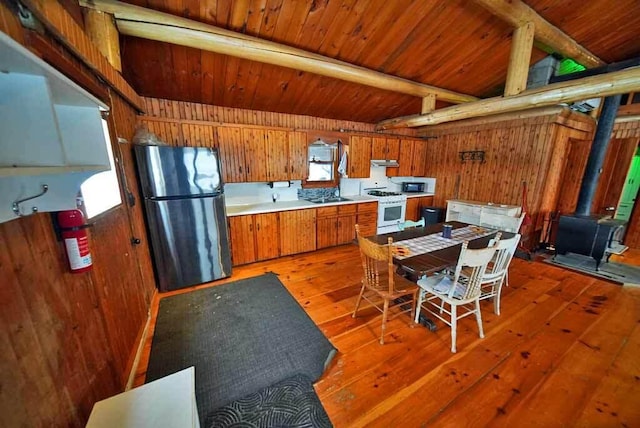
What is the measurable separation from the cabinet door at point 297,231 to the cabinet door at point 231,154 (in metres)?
0.93

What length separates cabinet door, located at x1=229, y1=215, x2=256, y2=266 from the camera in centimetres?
332

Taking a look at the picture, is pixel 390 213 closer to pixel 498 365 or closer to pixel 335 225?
pixel 335 225

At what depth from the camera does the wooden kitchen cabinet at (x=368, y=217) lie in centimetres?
439

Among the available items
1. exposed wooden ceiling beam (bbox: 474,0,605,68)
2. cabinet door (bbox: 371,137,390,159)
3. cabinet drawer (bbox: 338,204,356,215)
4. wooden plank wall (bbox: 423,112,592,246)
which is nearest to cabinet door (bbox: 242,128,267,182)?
cabinet drawer (bbox: 338,204,356,215)

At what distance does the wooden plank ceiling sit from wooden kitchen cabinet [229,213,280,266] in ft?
5.98

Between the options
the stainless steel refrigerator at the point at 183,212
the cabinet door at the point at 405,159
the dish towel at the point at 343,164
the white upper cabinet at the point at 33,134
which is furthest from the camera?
the cabinet door at the point at 405,159

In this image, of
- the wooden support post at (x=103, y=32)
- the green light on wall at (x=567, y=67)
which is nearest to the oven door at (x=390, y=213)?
the green light on wall at (x=567, y=67)

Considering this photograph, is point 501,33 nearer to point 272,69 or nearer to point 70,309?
point 272,69

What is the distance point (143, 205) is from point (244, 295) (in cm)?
159

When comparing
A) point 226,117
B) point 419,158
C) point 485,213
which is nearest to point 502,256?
point 485,213

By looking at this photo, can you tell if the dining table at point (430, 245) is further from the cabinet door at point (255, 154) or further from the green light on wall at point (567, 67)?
the green light on wall at point (567, 67)

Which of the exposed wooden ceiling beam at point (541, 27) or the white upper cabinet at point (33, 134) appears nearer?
the white upper cabinet at point (33, 134)

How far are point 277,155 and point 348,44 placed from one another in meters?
1.82

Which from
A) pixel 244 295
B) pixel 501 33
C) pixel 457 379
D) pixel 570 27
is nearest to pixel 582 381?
pixel 457 379
